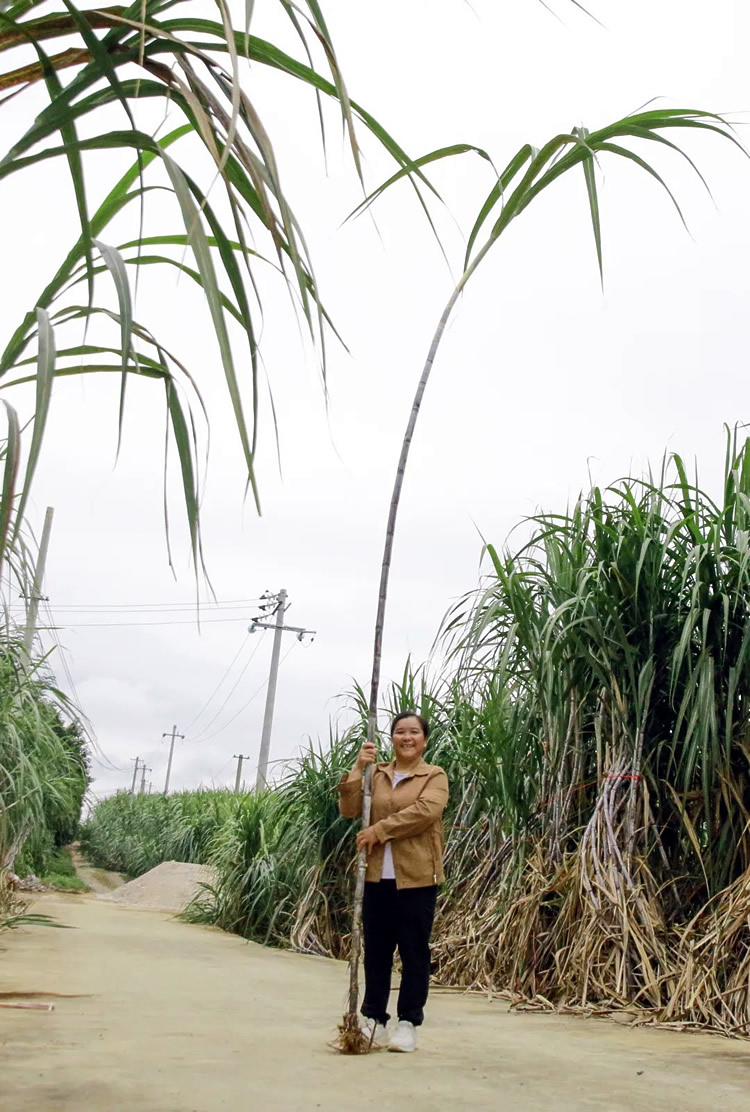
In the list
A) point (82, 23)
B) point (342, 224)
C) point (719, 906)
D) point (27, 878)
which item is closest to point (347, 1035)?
point (719, 906)

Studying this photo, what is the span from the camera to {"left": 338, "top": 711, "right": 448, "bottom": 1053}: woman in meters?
4.04

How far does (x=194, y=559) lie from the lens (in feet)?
5.97

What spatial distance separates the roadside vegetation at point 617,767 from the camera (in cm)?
465

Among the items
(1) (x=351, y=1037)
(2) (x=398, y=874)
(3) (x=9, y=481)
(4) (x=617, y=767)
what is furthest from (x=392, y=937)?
(3) (x=9, y=481)

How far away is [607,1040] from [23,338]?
10.6 ft

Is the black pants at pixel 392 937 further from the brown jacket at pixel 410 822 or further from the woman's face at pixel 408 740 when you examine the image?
the woman's face at pixel 408 740

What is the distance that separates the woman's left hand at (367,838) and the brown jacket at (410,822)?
16 mm

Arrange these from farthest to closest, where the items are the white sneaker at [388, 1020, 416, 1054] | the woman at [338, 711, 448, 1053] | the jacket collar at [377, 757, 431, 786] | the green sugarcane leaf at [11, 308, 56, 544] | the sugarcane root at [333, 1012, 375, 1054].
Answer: the jacket collar at [377, 757, 431, 786], the woman at [338, 711, 448, 1053], the white sneaker at [388, 1020, 416, 1054], the sugarcane root at [333, 1012, 375, 1054], the green sugarcane leaf at [11, 308, 56, 544]

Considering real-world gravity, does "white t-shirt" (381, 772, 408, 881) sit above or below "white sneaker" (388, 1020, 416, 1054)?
above

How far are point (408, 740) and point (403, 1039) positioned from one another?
→ 105 cm

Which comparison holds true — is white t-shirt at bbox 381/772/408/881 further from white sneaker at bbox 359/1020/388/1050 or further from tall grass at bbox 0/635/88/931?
tall grass at bbox 0/635/88/931

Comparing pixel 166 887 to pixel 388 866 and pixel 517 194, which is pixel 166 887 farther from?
pixel 517 194

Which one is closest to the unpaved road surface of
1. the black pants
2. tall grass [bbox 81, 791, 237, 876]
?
the black pants

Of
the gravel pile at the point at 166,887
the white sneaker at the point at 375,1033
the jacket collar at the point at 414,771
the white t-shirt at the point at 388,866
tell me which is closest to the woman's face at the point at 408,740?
the jacket collar at the point at 414,771
